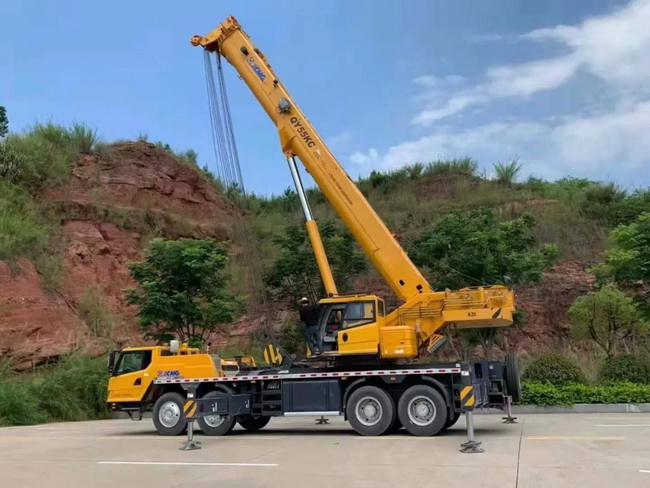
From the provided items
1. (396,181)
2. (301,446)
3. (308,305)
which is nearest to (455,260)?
(308,305)

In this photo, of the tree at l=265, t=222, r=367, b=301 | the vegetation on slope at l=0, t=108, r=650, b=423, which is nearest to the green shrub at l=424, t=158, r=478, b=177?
the vegetation on slope at l=0, t=108, r=650, b=423

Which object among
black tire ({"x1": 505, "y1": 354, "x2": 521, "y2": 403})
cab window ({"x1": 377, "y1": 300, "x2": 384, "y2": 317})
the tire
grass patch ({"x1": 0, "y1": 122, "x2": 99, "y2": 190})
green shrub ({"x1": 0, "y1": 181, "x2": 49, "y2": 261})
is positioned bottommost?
the tire

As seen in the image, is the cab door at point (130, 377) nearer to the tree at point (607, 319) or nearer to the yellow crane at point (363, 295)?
the yellow crane at point (363, 295)

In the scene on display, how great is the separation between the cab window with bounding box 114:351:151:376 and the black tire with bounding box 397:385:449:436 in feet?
22.6

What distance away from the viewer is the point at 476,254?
71.4ft

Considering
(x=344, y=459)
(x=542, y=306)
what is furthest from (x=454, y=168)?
(x=344, y=459)

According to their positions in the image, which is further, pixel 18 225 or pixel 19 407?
pixel 18 225

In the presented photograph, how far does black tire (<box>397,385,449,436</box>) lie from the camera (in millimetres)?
13438

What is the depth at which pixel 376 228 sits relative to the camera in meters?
15.7

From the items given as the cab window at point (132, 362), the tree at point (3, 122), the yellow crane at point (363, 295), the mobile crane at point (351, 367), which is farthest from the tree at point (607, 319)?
the tree at point (3, 122)

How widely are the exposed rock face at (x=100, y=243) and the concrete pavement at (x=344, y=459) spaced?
9500 mm

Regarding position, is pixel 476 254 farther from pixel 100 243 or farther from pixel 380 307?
pixel 100 243

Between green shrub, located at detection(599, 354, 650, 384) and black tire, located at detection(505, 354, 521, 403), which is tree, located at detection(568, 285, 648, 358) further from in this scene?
black tire, located at detection(505, 354, 521, 403)

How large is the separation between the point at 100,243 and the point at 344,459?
2345cm
